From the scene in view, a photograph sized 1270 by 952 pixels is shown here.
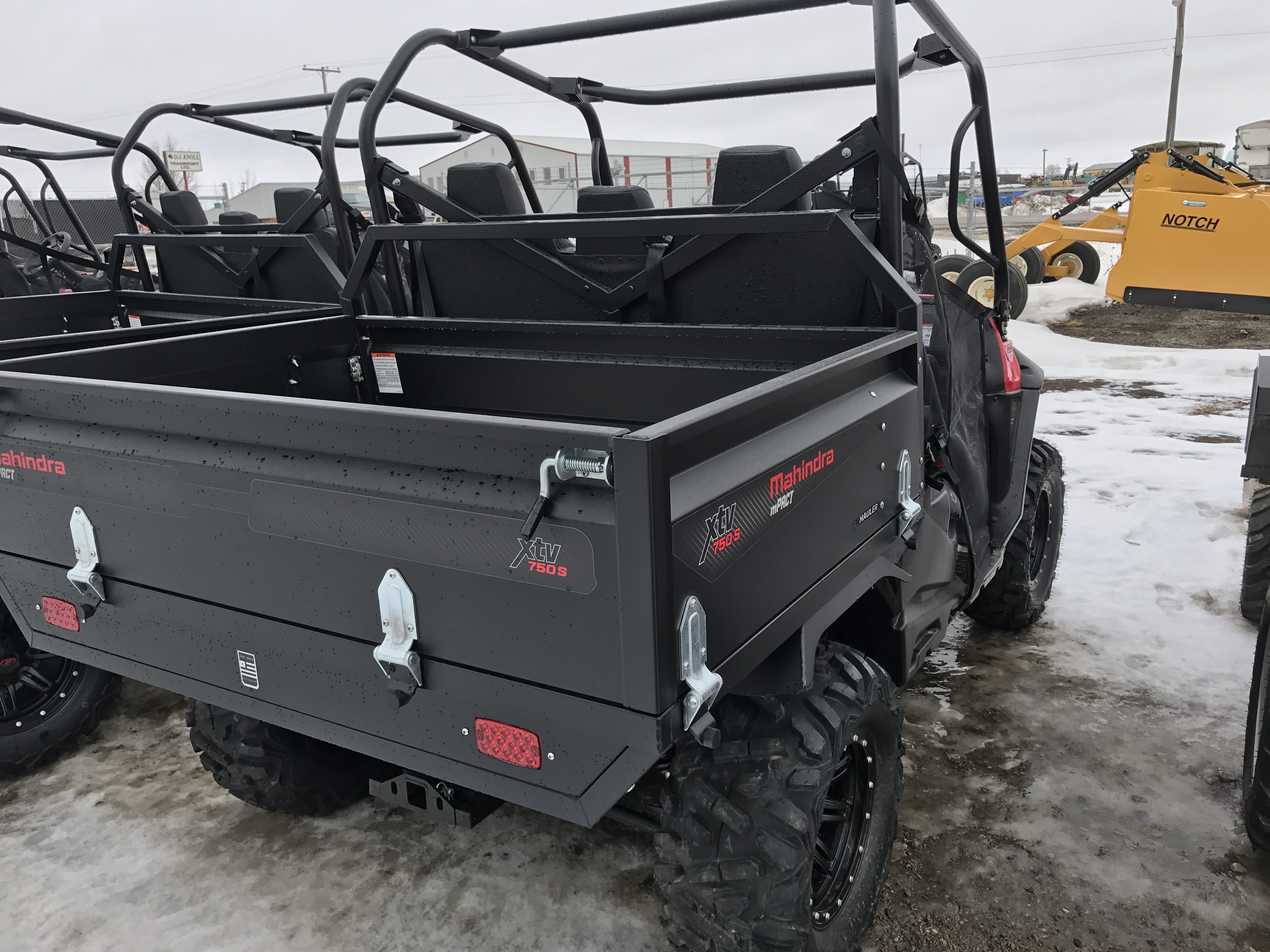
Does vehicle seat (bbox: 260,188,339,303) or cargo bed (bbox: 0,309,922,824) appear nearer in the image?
cargo bed (bbox: 0,309,922,824)

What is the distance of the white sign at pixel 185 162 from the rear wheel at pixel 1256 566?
15108 mm

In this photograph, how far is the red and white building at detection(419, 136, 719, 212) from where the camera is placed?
19.3 m

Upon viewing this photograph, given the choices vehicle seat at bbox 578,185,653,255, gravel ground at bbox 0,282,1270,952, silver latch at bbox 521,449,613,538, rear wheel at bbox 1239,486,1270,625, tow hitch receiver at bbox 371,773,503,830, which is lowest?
gravel ground at bbox 0,282,1270,952

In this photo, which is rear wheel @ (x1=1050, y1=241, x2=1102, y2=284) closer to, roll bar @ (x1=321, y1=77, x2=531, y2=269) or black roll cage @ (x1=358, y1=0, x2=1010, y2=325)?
roll bar @ (x1=321, y1=77, x2=531, y2=269)

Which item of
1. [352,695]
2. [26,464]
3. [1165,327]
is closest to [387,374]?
[26,464]

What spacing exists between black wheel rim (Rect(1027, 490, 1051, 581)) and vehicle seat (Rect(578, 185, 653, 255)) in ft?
6.89

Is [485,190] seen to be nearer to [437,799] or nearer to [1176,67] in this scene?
[437,799]

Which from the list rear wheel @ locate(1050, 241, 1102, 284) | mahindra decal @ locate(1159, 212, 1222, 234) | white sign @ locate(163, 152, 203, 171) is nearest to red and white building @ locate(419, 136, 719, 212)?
white sign @ locate(163, 152, 203, 171)

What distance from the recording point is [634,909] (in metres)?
2.53

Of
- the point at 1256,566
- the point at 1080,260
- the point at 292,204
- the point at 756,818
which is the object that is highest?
the point at 292,204

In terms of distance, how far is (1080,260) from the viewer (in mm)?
11000

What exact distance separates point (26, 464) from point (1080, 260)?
1108 cm

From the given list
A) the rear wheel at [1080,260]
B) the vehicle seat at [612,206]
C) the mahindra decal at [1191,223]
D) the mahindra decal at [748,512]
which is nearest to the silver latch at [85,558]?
the mahindra decal at [748,512]

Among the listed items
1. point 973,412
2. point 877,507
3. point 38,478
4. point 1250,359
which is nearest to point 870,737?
point 877,507
